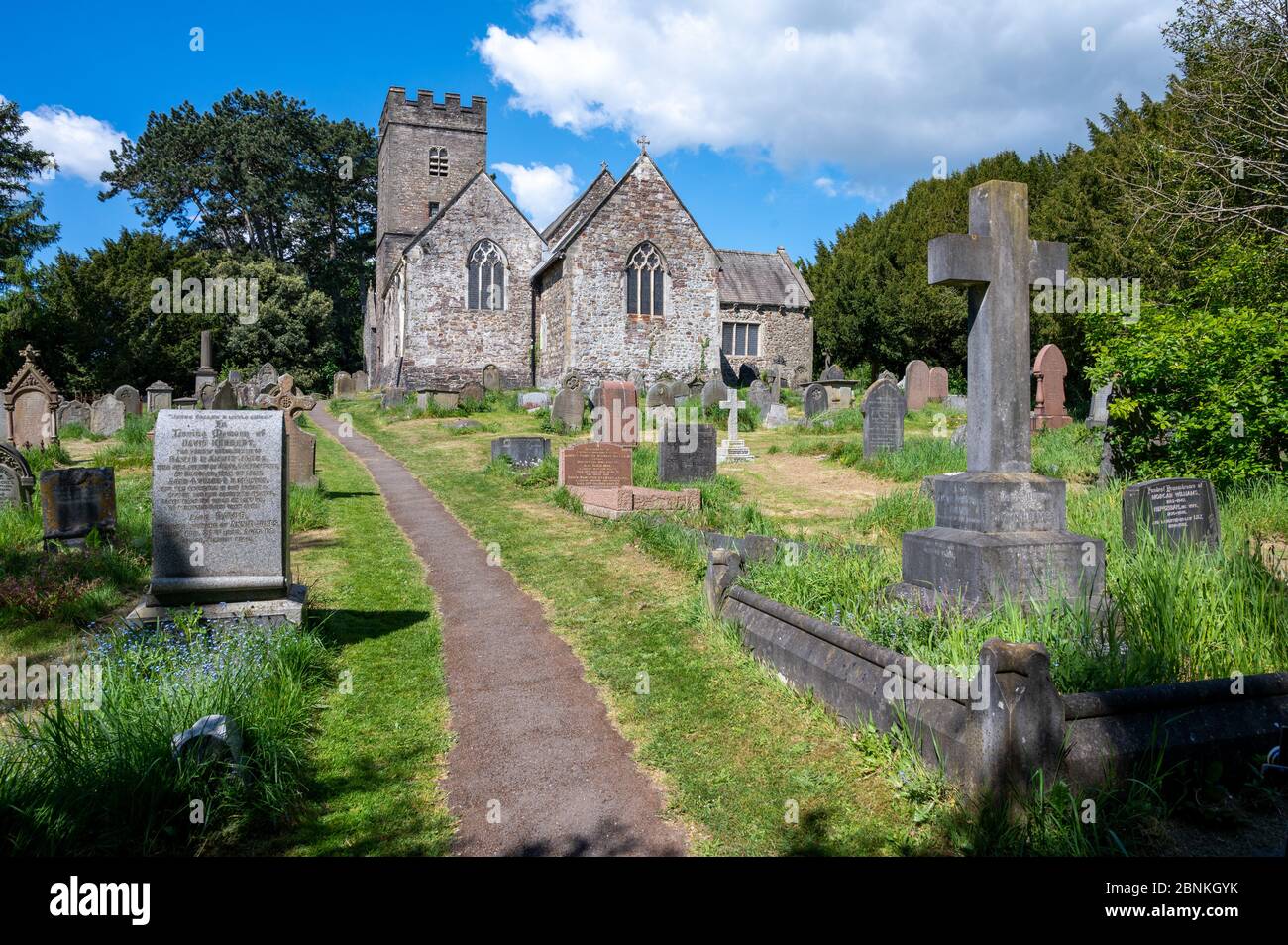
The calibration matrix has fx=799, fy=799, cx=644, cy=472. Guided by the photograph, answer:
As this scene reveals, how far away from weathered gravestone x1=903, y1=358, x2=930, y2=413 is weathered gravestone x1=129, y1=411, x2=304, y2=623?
76.3 ft

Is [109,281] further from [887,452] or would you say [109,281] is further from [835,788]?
[835,788]

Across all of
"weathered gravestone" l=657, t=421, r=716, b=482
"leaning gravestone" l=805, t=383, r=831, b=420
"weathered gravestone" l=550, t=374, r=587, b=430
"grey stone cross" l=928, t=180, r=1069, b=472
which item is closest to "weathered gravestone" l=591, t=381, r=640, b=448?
"weathered gravestone" l=550, t=374, r=587, b=430

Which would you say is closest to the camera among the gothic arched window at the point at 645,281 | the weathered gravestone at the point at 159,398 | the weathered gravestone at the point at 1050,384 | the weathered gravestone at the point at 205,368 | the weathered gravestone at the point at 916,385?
the weathered gravestone at the point at 1050,384

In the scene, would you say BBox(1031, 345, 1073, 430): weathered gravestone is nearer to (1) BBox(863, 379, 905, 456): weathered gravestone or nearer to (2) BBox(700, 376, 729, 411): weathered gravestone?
(1) BBox(863, 379, 905, 456): weathered gravestone

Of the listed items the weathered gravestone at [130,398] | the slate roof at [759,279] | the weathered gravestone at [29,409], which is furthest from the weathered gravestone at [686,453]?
the slate roof at [759,279]

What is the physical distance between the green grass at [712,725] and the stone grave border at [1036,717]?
0.97 feet

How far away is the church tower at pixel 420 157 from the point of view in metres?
40.0

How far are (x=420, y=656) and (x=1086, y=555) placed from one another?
4.82m

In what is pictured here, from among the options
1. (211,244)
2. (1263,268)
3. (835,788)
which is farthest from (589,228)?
(211,244)

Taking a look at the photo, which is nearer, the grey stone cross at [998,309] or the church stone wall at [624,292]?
the grey stone cross at [998,309]

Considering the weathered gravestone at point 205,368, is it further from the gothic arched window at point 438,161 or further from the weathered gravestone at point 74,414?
the gothic arched window at point 438,161

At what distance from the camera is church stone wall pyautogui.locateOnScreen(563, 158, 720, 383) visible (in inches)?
1191

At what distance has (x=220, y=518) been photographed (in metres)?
5.63

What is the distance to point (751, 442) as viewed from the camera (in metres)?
19.7
